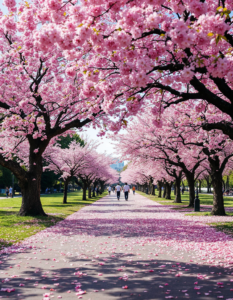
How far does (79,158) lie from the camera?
112 feet

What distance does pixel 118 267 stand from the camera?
20.8 feet

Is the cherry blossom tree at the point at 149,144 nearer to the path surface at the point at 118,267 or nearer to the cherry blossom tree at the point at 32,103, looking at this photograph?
the cherry blossom tree at the point at 32,103

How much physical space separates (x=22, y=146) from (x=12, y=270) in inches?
1175

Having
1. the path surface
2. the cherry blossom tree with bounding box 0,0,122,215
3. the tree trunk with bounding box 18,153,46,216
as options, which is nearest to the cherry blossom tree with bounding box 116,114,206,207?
the cherry blossom tree with bounding box 0,0,122,215

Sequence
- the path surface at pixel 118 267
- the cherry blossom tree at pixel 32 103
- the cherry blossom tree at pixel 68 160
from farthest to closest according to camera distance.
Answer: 1. the cherry blossom tree at pixel 68 160
2. the cherry blossom tree at pixel 32 103
3. the path surface at pixel 118 267

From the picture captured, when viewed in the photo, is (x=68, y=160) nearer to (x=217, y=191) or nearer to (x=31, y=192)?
(x=31, y=192)

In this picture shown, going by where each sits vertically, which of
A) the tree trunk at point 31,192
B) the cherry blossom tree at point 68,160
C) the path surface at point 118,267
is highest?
the cherry blossom tree at point 68,160

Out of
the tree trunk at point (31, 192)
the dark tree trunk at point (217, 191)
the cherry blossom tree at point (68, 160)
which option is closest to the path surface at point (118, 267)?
the tree trunk at point (31, 192)

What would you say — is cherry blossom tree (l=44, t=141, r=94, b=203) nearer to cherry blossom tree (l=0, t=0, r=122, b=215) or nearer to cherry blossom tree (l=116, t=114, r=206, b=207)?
cherry blossom tree (l=116, t=114, r=206, b=207)

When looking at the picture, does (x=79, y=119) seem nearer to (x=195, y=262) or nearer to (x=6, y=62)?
(x=6, y=62)

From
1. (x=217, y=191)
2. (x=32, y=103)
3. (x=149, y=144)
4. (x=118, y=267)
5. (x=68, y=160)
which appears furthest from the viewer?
(x=68, y=160)

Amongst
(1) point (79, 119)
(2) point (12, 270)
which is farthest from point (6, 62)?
(2) point (12, 270)

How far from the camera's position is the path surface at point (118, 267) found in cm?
479

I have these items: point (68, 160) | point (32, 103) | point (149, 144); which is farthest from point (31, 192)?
point (68, 160)
